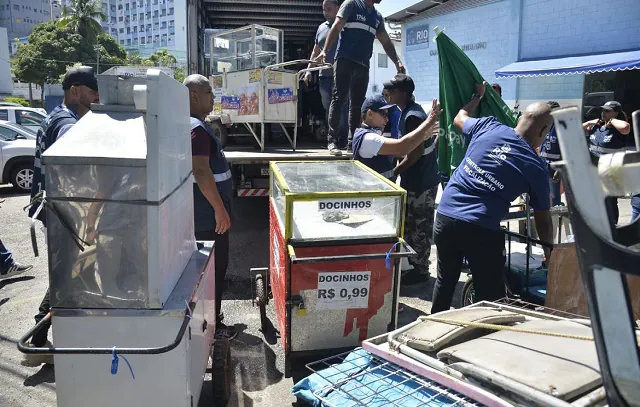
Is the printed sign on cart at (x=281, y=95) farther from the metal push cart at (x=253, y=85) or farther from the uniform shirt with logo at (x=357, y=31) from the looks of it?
the uniform shirt with logo at (x=357, y=31)

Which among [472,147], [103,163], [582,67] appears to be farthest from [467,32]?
[103,163]

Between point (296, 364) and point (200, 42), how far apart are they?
7.03 metres

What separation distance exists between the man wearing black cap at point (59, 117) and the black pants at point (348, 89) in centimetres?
282

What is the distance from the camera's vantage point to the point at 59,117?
356cm

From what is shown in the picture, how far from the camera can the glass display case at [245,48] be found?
7.59 meters

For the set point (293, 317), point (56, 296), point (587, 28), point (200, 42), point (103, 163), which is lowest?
point (293, 317)

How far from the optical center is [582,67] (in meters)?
12.7

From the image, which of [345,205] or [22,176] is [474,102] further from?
[22,176]

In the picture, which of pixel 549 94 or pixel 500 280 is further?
pixel 549 94

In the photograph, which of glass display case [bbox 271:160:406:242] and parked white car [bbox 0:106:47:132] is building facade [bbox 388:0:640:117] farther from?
parked white car [bbox 0:106:47:132]

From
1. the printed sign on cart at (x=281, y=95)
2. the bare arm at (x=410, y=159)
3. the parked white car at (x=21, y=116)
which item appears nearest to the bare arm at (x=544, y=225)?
the bare arm at (x=410, y=159)

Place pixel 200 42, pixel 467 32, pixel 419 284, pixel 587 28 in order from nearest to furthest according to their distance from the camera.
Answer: pixel 419 284 < pixel 200 42 < pixel 587 28 < pixel 467 32

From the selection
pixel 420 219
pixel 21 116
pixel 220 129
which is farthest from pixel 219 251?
pixel 21 116

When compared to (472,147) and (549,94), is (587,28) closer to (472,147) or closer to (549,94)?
(549,94)
